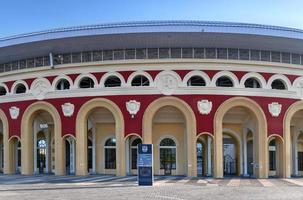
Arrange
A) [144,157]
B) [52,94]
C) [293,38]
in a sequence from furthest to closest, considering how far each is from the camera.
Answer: [52,94]
[293,38]
[144,157]

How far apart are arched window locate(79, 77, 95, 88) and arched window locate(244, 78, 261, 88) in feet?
34.8

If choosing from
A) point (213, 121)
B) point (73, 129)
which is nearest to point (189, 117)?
point (213, 121)

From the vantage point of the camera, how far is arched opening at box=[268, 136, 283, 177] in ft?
101

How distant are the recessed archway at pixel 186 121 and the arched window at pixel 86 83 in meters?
4.64

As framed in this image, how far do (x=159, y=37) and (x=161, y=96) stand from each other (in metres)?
3.82

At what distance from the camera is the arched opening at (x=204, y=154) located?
3142 cm

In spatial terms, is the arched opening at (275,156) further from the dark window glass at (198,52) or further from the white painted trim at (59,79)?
the white painted trim at (59,79)

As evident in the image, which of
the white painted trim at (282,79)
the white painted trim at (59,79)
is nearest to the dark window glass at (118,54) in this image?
the white painted trim at (59,79)

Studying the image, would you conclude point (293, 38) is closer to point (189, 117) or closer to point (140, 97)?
point (189, 117)

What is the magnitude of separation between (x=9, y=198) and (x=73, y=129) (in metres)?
13.3

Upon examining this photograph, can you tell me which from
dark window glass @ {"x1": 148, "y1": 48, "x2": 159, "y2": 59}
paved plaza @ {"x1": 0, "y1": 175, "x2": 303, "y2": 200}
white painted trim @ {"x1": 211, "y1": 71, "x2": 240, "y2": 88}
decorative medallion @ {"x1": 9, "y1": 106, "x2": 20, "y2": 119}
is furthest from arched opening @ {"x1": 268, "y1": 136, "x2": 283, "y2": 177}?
decorative medallion @ {"x1": 9, "y1": 106, "x2": 20, "y2": 119}

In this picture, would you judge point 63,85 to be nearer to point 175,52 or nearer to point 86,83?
point 86,83

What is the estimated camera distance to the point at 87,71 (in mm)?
31078

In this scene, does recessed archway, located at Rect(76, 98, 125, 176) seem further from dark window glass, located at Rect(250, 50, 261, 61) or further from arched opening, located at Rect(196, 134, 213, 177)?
dark window glass, located at Rect(250, 50, 261, 61)
